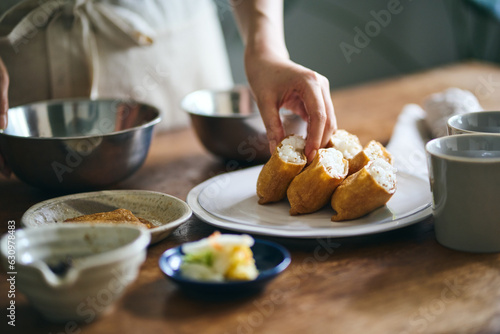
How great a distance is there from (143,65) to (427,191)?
37.4 inches

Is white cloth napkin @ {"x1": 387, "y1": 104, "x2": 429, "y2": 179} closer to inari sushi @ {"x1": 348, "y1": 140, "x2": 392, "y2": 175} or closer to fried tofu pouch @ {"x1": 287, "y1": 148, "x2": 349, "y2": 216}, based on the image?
inari sushi @ {"x1": 348, "y1": 140, "x2": 392, "y2": 175}

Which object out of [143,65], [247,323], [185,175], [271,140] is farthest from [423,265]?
[143,65]

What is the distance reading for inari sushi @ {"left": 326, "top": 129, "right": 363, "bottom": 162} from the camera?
113cm

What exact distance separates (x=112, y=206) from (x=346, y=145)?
481 millimetres

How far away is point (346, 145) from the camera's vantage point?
3.76ft

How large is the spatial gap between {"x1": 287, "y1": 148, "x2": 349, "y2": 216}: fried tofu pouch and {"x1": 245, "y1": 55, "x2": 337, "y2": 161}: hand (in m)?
0.07

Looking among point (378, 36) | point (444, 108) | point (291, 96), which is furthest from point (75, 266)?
point (378, 36)

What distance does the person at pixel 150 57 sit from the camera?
1.22 metres

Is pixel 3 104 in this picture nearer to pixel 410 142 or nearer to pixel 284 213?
pixel 284 213

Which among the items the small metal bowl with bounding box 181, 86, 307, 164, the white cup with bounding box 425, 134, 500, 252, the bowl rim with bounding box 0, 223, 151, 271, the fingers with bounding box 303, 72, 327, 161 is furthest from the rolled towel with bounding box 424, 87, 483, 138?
the bowl rim with bounding box 0, 223, 151, 271

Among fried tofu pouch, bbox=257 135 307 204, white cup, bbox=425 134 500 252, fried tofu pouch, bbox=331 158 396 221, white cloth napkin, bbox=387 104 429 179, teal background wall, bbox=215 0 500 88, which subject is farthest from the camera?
teal background wall, bbox=215 0 500 88

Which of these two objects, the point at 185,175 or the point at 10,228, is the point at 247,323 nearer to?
the point at 10,228

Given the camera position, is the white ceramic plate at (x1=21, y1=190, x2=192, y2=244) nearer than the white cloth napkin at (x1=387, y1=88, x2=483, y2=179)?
Yes

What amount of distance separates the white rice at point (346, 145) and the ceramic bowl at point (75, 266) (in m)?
0.52
